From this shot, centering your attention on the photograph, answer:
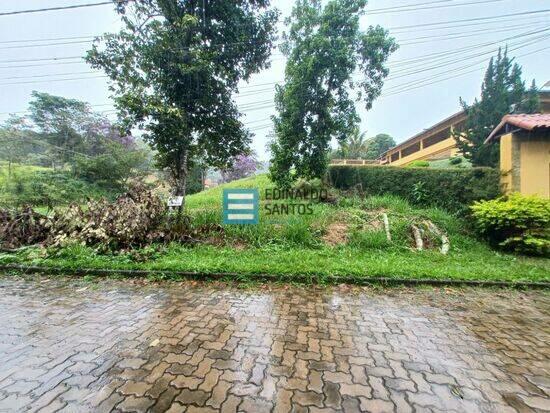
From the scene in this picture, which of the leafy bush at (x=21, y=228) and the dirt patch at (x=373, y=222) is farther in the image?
the dirt patch at (x=373, y=222)

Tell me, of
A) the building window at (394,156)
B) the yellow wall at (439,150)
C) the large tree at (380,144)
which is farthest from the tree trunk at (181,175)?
the large tree at (380,144)

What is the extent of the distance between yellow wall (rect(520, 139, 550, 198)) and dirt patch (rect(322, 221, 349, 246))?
226 inches

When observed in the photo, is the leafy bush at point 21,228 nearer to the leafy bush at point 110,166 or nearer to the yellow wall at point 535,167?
the leafy bush at point 110,166

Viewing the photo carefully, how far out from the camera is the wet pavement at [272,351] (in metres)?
1.89

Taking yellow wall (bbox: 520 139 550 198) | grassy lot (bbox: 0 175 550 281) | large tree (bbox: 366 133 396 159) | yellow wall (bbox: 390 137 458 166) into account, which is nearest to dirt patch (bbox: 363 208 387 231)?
grassy lot (bbox: 0 175 550 281)

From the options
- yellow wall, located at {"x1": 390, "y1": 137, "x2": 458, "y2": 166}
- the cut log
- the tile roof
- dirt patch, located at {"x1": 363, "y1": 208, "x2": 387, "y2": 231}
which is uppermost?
yellow wall, located at {"x1": 390, "y1": 137, "x2": 458, "y2": 166}

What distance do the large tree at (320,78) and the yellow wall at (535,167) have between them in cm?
549

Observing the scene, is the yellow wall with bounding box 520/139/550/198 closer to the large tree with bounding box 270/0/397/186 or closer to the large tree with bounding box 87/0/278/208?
the large tree with bounding box 270/0/397/186

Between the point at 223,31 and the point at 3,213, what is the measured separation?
7.65m

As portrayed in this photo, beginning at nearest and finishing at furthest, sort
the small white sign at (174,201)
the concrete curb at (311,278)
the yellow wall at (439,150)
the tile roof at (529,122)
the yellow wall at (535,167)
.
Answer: the concrete curb at (311,278), the small white sign at (174,201), the tile roof at (529,122), the yellow wall at (535,167), the yellow wall at (439,150)

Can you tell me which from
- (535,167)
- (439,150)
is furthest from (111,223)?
(439,150)

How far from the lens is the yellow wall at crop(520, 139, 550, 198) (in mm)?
7531

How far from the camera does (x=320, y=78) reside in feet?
33.9

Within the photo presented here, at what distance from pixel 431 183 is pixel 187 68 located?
9154 mm
